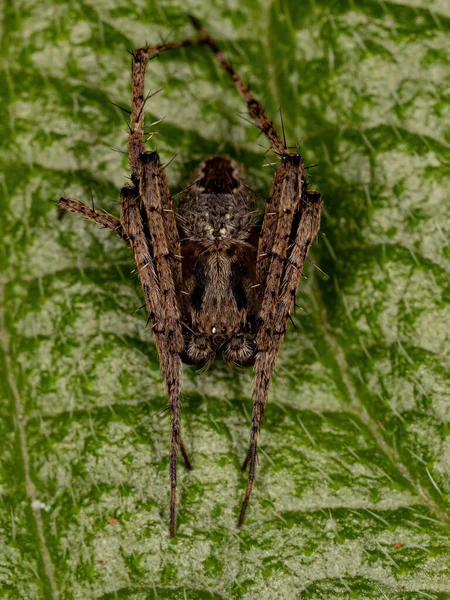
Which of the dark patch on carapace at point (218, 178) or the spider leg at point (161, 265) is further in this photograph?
the dark patch on carapace at point (218, 178)

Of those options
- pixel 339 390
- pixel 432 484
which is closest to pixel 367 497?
pixel 432 484

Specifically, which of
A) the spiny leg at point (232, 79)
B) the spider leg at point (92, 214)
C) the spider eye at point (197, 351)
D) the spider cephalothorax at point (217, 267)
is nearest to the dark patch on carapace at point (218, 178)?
the spider cephalothorax at point (217, 267)

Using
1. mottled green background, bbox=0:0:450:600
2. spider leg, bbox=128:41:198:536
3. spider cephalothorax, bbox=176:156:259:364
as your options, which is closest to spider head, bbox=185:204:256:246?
spider cephalothorax, bbox=176:156:259:364

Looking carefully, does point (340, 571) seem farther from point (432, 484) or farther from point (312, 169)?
point (312, 169)

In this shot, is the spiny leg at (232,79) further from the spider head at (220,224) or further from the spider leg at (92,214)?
the spider head at (220,224)

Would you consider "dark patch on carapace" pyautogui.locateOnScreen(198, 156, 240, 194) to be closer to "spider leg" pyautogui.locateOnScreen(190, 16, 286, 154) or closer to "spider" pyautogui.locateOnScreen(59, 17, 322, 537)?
"spider" pyautogui.locateOnScreen(59, 17, 322, 537)

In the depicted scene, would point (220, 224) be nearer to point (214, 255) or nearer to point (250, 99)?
point (214, 255)
